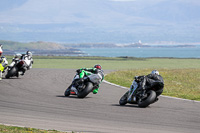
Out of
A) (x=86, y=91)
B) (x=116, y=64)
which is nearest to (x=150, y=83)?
(x=86, y=91)

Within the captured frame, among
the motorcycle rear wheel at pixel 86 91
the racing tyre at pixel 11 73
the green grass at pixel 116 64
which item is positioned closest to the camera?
the motorcycle rear wheel at pixel 86 91

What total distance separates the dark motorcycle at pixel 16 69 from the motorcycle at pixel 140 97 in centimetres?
1461

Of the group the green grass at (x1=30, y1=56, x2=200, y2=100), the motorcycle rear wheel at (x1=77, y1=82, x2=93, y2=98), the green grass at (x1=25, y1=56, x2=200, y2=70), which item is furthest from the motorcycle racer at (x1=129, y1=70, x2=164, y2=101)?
the green grass at (x1=25, y1=56, x2=200, y2=70)

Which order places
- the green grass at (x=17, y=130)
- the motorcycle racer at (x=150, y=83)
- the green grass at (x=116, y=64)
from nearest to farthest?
the green grass at (x=17, y=130), the motorcycle racer at (x=150, y=83), the green grass at (x=116, y=64)

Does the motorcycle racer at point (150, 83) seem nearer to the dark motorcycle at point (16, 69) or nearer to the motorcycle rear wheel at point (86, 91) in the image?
the motorcycle rear wheel at point (86, 91)

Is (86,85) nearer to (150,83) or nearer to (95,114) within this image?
(150,83)

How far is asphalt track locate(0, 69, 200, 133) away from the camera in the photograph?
1268cm

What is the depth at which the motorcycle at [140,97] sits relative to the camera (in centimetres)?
1653

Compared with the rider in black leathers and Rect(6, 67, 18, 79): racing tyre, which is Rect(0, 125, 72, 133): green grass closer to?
the rider in black leathers

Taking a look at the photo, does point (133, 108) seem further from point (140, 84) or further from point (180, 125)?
point (180, 125)

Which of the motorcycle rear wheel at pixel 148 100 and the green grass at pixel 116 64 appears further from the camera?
the green grass at pixel 116 64

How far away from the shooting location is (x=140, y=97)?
667 inches

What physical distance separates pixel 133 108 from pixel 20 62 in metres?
15.9

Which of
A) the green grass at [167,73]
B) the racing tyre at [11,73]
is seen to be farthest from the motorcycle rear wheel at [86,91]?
the racing tyre at [11,73]
